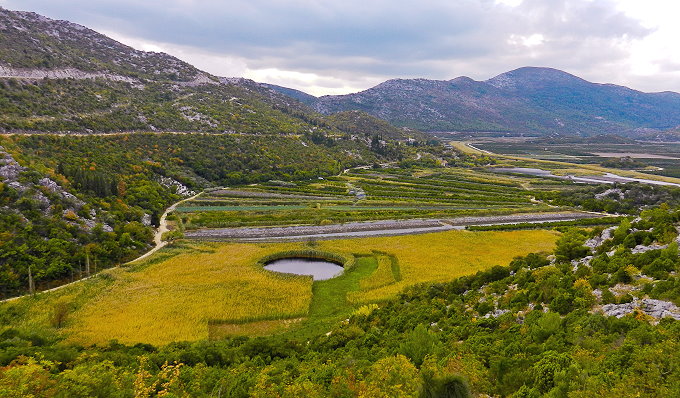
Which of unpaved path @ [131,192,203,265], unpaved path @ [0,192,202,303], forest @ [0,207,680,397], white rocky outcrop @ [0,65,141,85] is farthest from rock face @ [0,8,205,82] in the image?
forest @ [0,207,680,397]

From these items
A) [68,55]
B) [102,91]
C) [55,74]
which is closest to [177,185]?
[102,91]

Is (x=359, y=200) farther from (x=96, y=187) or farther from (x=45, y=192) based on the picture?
(x=45, y=192)

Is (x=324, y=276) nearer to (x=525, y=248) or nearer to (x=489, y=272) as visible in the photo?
(x=489, y=272)

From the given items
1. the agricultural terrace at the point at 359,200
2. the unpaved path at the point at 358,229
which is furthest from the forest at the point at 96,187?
the unpaved path at the point at 358,229

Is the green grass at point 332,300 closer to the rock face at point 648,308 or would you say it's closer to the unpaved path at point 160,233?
the rock face at point 648,308

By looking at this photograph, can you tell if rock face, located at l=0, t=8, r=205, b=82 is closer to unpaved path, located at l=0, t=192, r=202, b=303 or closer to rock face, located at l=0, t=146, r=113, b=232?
rock face, located at l=0, t=146, r=113, b=232

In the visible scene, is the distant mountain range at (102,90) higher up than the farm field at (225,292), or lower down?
higher up
